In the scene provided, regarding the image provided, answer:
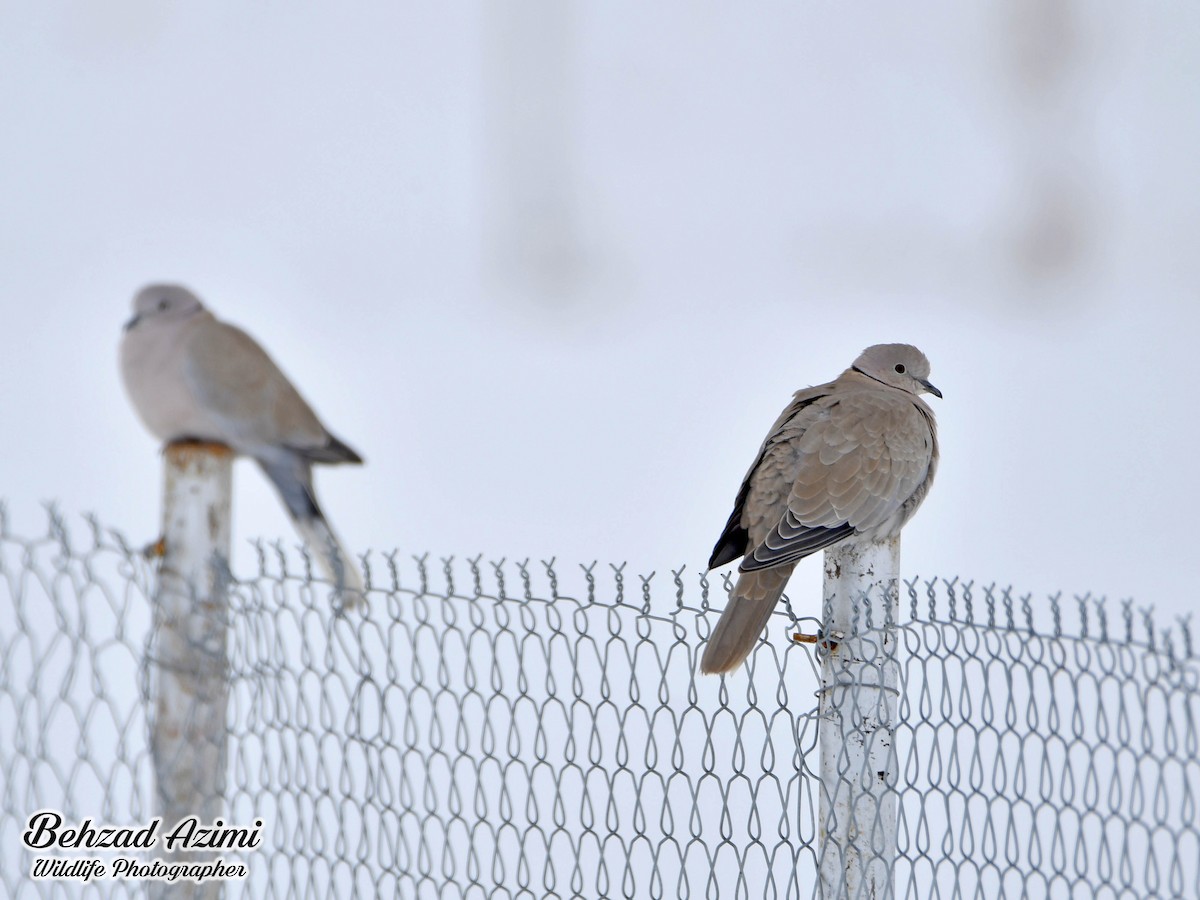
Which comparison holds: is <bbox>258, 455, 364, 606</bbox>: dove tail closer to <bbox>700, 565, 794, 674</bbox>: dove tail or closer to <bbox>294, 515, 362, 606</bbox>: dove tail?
<bbox>294, 515, 362, 606</bbox>: dove tail

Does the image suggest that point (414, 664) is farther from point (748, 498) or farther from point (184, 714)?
point (748, 498)

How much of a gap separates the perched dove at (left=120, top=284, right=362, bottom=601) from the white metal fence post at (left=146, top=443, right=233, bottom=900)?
1.56ft

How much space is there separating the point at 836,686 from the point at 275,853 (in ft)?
3.20

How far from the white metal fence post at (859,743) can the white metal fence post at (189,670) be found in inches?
38.5

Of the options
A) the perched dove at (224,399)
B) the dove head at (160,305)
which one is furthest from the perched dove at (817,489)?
the dove head at (160,305)

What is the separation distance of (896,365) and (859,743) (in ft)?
4.57

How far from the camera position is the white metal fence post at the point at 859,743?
199 cm

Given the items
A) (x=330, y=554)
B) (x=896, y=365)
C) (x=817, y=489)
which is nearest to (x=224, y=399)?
(x=330, y=554)

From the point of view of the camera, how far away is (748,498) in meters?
2.69

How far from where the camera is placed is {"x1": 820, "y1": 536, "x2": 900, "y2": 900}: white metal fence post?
6.52 feet

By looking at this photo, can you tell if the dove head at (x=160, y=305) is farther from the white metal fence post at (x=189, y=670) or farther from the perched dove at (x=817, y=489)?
the perched dove at (x=817, y=489)

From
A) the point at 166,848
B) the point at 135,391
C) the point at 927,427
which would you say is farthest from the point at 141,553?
the point at 927,427

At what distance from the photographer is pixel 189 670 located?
2.09 metres

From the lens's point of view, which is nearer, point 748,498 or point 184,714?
point 184,714
